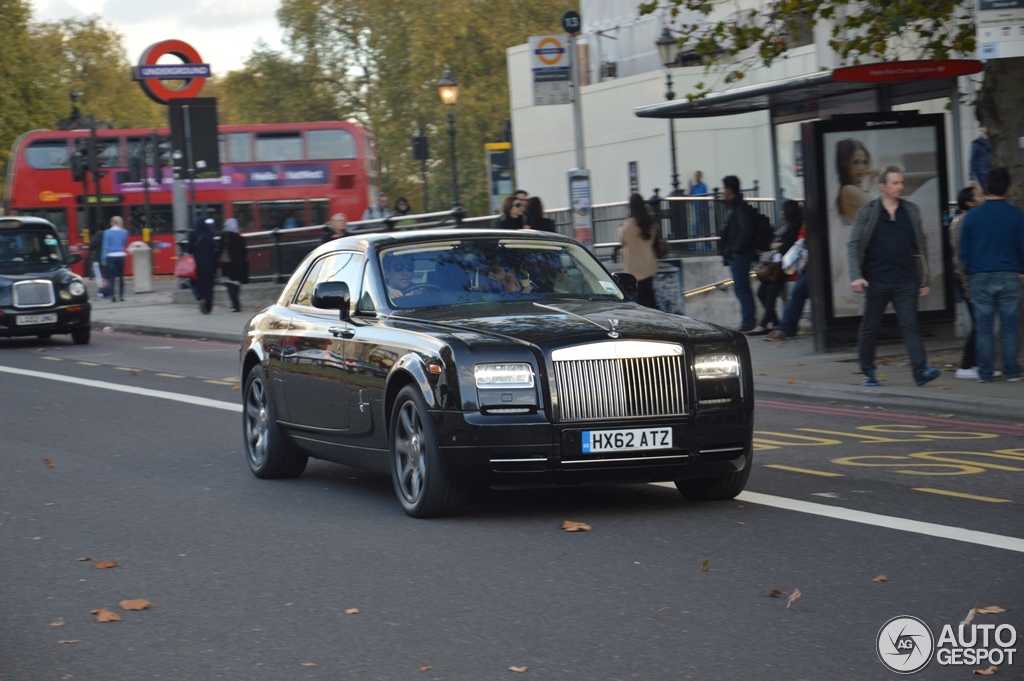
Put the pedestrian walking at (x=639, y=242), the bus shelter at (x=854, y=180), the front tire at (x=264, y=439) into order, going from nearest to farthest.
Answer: the front tire at (x=264, y=439) < the bus shelter at (x=854, y=180) < the pedestrian walking at (x=639, y=242)

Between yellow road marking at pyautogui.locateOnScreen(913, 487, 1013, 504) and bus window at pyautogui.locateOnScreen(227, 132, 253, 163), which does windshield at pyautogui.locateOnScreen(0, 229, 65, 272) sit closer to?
yellow road marking at pyautogui.locateOnScreen(913, 487, 1013, 504)

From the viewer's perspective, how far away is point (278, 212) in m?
47.0

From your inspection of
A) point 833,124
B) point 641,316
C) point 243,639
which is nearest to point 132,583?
point 243,639

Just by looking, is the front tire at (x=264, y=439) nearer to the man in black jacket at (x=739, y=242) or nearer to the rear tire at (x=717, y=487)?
the rear tire at (x=717, y=487)

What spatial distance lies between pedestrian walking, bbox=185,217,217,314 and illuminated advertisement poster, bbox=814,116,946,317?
595 inches

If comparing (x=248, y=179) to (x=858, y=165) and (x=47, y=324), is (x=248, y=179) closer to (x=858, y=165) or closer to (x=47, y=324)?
(x=47, y=324)

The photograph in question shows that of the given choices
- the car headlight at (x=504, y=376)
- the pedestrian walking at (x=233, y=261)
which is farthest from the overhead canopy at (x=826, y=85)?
the pedestrian walking at (x=233, y=261)

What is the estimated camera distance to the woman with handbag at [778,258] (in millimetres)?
20062

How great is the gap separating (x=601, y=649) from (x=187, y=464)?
6.20m

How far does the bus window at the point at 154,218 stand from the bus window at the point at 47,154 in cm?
262

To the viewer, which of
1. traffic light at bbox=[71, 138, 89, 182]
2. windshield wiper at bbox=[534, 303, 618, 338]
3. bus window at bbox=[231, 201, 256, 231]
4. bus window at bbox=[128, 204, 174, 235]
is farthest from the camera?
bus window at bbox=[128, 204, 174, 235]

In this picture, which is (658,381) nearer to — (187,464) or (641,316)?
(641,316)

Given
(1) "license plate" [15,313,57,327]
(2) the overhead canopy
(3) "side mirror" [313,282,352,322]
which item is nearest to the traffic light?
(1) "license plate" [15,313,57,327]

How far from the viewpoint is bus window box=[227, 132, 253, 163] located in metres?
46.6
